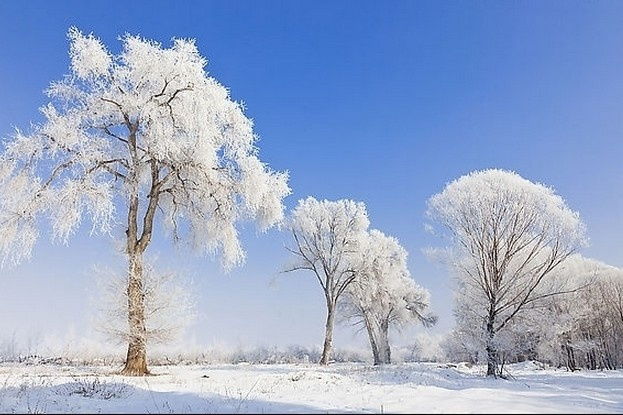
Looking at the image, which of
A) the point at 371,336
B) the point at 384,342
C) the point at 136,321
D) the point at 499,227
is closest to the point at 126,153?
the point at 136,321

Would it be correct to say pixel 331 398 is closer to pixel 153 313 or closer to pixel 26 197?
pixel 153 313

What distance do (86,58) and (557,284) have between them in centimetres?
3198

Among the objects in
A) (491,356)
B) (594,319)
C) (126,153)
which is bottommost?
(491,356)

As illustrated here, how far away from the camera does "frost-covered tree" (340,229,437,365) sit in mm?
33594

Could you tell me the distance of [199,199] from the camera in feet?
61.5

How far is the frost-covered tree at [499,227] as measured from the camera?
74.2ft

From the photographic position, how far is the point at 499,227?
2294 centimetres

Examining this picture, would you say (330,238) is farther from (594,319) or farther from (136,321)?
(594,319)

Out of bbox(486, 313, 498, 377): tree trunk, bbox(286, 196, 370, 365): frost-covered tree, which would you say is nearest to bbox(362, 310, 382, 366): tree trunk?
bbox(286, 196, 370, 365): frost-covered tree

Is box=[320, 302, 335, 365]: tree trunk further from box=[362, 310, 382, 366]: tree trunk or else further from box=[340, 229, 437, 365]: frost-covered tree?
box=[362, 310, 382, 366]: tree trunk

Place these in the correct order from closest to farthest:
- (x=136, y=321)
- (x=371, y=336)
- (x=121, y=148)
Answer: (x=136, y=321) → (x=121, y=148) → (x=371, y=336)

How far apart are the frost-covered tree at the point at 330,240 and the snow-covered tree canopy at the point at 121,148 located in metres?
14.8

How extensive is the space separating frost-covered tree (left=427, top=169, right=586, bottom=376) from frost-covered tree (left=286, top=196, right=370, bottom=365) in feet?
31.2

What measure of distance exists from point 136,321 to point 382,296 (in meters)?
22.0
